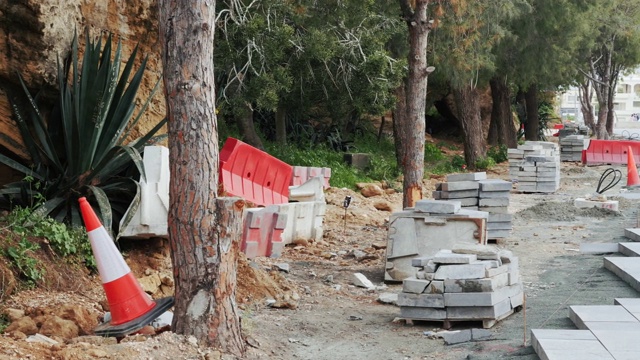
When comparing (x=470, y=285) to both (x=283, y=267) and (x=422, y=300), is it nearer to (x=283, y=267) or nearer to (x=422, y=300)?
(x=422, y=300)

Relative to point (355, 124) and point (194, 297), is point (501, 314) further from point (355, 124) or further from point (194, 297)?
point (355, 124)

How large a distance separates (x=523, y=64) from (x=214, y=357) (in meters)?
23.0

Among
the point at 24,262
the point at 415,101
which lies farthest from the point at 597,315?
the point at 415,101

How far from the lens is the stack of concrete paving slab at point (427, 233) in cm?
1032

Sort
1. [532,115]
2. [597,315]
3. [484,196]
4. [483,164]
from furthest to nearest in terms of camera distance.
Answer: [532,115], [483,164], [484,196], [597,315]

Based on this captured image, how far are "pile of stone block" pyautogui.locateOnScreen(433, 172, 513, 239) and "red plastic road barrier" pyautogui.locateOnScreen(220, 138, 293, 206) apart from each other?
7.68 feet

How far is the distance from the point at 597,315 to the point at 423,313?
5.16 feet

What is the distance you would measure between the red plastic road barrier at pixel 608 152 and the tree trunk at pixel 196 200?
2679 cm

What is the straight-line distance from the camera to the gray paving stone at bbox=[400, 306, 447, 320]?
26.1 ft

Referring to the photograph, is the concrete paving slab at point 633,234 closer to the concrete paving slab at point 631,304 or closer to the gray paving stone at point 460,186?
the gray paving stone at point 460,186

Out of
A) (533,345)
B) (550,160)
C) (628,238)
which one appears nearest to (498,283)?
(533,345)

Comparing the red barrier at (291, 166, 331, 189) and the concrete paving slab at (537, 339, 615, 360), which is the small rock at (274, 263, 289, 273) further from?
the red barrier at (291, 166, 331, 189)

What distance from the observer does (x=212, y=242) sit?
6207mm

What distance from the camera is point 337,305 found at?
9.12 m
